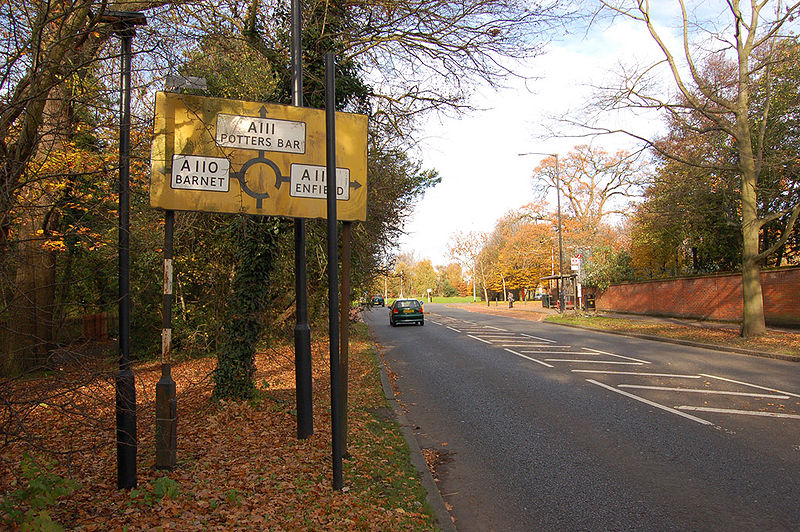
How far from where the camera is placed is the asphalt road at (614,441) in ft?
14.4

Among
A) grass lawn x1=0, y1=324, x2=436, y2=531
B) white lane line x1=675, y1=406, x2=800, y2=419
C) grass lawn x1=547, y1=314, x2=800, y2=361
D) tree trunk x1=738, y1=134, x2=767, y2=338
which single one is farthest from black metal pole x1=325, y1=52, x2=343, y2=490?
tree trunk x1=738, y1=134, x2=767, y2=338

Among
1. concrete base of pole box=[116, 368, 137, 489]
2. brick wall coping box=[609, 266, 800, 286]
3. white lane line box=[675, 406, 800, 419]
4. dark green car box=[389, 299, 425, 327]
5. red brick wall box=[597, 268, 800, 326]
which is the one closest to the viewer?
concrete base of pole box=[116, 368, 137, 489]

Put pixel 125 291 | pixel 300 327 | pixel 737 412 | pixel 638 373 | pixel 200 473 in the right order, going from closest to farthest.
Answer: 1. pixel 125 291
2. pixel 200 473
3. pixel 300 327
4. pixel 737 412
5. pixel 638 373

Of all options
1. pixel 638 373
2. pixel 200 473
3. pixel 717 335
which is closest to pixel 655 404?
pixel 638 373

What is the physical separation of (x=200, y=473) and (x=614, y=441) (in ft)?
15.5

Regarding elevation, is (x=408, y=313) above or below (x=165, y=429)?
below

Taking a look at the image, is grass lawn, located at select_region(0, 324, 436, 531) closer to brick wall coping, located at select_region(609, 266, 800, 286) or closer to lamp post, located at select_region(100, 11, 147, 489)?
lamp post, located at select_region(100, 11, 147, 489)

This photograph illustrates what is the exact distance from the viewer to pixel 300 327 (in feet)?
19.3

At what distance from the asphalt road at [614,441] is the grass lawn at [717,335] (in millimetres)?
2073

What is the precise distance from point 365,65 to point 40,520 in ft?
27.5

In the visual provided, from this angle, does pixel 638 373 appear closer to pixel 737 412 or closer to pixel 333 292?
pixel 737 412

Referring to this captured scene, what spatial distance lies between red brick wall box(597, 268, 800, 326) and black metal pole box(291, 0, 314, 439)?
20.0 m

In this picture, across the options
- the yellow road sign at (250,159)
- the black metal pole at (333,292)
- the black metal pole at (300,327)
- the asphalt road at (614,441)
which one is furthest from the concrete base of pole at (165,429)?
the asphalt road at (614,441)

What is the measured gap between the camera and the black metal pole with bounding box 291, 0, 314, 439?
5875mm
